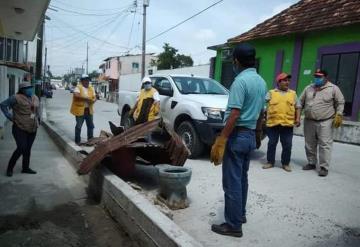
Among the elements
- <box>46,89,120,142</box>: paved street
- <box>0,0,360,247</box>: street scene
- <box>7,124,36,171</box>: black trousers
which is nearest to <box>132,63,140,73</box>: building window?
<box>46,89,120,142</box>: paved street

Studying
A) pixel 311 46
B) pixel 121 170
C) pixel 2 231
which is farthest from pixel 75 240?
pixel 311 46

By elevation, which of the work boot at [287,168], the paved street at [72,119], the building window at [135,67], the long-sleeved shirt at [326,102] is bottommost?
the paved street at [72,119]

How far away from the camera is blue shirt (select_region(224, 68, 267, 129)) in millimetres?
3543

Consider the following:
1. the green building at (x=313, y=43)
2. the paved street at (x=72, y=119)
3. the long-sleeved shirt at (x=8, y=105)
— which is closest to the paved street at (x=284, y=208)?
the long-sleeved shirt at (x=8, y=105)

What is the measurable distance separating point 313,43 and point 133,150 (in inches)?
398

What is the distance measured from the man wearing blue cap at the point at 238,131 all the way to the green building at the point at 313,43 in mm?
9226

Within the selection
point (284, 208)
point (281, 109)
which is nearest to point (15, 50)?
point (281, 109)

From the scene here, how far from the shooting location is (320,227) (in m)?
Result: 4.14

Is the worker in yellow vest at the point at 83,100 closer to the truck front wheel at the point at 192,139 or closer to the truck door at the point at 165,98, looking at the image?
the truck door at the point at 165,98

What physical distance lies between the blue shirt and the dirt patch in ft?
5.66

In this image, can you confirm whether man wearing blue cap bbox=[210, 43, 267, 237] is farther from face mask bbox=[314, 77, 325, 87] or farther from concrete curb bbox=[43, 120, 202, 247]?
face mask bbox=[314, 77, 325, 87]

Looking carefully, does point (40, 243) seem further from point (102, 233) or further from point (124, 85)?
point (124, 85)

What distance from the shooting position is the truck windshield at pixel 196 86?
8.24 meters

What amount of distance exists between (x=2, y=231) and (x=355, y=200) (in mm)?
4660
